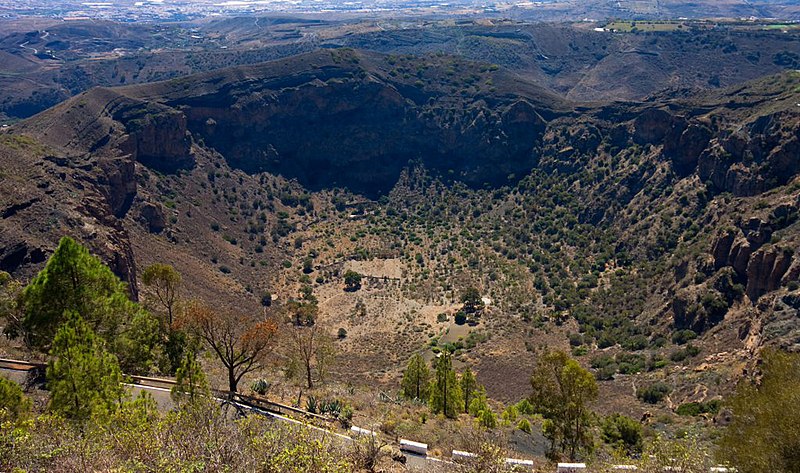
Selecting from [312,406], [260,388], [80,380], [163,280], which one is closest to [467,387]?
[312,406]

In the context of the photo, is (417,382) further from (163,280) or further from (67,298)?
(67,298)

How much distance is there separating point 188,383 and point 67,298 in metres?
7.80

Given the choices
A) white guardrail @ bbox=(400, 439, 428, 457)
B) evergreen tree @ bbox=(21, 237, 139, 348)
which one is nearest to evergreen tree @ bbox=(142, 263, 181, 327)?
evergreen tree @ bbox=(21, 237, 139, 348)

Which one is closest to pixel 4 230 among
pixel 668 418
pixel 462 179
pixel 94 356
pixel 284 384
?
pixel 284 384

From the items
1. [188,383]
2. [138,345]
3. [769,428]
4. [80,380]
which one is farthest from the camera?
[138,345]

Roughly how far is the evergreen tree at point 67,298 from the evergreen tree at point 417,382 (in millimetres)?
20049

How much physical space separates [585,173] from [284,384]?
6514cm

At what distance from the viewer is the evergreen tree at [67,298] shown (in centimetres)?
2584

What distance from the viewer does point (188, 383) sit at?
2345 cm

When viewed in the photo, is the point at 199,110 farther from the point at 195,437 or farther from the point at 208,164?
the point at 195,437

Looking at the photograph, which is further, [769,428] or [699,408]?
[699,408]

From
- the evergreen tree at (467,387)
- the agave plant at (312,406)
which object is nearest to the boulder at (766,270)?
the evergreen tree at (467,387)

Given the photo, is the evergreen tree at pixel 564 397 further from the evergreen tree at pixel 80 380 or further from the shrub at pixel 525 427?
the evergreen tree at pixel 80 380

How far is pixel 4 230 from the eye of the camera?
48.0 metres
